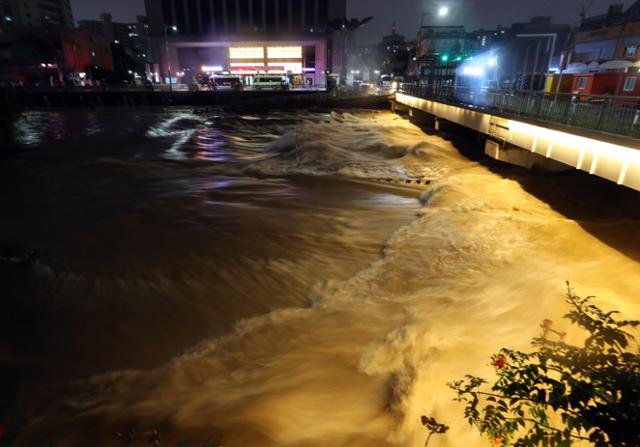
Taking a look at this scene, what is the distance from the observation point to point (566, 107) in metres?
11.7

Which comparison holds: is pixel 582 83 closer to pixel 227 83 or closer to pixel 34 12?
pixel 227 83

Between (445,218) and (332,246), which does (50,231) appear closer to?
(332,246)

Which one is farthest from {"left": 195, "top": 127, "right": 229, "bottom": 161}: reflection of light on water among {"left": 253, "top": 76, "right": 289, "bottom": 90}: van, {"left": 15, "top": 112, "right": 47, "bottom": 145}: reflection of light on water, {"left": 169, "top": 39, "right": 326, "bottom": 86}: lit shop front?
{"left": 169, "top": 39, "right": 326, "bottom": 86}: lit shop front

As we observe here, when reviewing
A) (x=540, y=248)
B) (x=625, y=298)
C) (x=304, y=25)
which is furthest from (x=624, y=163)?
(x=304, y=25)

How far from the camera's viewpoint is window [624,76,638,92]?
17.1m

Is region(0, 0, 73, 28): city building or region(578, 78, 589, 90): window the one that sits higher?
region(0, 0, 73, 28): city building

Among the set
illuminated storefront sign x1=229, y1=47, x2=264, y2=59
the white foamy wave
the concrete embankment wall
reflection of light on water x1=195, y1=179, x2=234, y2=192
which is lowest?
reflection of light on water x1=195, y1=179, x2=234, y2=192

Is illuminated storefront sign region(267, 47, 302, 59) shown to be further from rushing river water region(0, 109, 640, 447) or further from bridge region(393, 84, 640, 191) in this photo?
rushing river water region(0, 109, 640, 447)

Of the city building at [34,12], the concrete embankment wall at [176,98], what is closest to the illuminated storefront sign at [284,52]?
the concrete embankment wall at [176,98]

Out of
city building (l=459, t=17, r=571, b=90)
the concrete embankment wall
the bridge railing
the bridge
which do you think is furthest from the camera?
the concrete embankment wall

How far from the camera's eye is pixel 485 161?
73.3 feet

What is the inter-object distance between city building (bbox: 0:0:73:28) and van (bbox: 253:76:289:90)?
2194 inches

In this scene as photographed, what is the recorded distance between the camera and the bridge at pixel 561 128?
9.38 m

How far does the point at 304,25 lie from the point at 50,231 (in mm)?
73767
